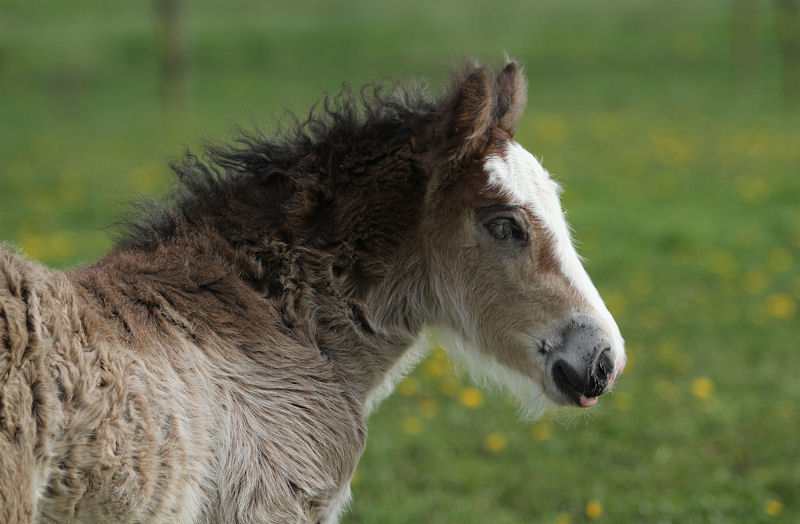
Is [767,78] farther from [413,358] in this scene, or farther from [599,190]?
[413,358]

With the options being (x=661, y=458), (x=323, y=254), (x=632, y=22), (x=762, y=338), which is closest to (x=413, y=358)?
(x=323, y=254)

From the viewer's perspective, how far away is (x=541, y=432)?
575 centimetres

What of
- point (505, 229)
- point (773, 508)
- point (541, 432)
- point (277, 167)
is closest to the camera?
point (505, 229)

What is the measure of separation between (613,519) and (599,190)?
7.59 m

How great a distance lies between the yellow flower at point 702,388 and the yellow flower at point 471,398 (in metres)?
1.57

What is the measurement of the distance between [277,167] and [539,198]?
1.01m

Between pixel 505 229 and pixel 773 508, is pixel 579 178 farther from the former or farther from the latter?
pixel 505 229

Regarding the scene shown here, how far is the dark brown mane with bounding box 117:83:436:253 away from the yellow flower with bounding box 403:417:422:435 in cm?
292

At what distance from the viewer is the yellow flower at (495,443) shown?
555cm

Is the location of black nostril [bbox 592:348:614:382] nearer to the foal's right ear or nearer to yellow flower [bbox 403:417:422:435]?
the foal's right ear

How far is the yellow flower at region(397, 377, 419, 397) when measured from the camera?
21.4 feet

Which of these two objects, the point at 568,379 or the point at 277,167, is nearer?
the point at 568,379

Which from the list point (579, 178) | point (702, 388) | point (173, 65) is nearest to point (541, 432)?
point (702, 388)

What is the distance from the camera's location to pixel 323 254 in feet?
10.4
